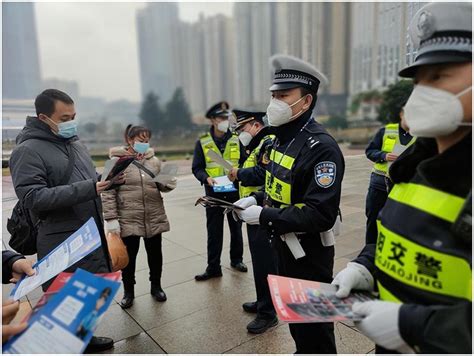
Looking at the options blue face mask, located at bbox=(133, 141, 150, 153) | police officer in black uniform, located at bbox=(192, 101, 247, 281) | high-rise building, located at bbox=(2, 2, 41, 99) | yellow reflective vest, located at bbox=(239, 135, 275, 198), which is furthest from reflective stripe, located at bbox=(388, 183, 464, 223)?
high-rise building, located at bbox=(2, 2, 41, 99)

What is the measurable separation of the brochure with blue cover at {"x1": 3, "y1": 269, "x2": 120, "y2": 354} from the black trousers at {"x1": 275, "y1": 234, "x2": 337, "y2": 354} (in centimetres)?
131

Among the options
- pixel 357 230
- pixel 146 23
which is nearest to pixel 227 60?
pixel 146 23

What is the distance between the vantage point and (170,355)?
258 centimetres

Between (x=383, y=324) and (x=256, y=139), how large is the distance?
2545 millimetres

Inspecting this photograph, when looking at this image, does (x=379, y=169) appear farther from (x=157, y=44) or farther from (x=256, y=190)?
(x=157, y=44)

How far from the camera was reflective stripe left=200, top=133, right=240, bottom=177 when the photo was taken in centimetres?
409

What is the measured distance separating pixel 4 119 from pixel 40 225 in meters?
1.87

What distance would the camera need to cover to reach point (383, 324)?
1.08 metres

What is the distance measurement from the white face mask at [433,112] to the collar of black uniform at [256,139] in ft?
7.03

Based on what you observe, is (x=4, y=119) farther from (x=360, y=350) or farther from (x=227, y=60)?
(x=227, y=60)

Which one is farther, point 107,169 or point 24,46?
point 24,46

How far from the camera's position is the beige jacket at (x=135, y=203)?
3316mm

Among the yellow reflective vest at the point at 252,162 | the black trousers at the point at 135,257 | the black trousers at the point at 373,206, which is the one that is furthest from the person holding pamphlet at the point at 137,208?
the black trousers at the point at 373,206

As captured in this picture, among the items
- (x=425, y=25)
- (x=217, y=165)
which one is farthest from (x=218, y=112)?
(x=425, y=25)
